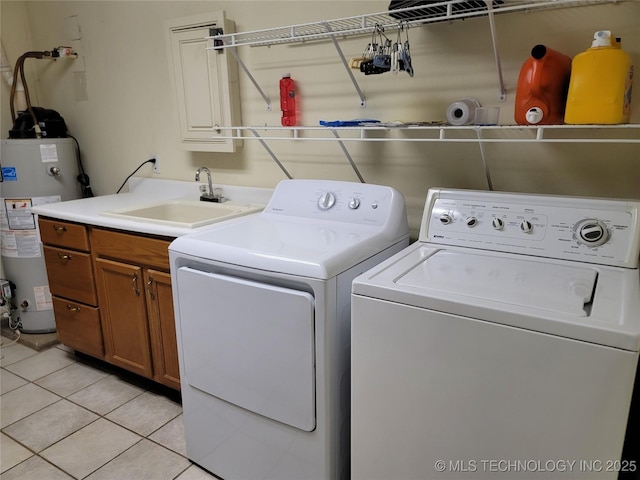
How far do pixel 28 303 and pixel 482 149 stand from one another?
110 inches

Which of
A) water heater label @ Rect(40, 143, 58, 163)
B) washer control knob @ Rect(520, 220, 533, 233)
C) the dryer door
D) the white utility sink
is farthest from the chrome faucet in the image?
washer control knob @ Rect(520, 220, 533, 233)

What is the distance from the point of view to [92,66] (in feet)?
9.27

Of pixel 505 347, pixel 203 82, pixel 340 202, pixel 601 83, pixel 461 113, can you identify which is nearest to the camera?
pixel 505 347

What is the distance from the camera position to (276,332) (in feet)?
4.50

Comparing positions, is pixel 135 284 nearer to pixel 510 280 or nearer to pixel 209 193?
pixel 209 193

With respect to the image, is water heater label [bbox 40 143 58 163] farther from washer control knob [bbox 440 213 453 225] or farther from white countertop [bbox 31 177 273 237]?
washer control knob [bbox 440 213 453 225]

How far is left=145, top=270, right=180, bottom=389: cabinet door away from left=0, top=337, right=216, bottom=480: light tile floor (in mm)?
200

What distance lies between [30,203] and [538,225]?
2.73m

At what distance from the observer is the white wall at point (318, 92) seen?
5.08ft

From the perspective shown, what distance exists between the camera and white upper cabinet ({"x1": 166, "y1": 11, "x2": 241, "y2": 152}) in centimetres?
220

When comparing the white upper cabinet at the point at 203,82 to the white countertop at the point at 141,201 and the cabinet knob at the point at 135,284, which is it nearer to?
the white countertop at the point at 141,201

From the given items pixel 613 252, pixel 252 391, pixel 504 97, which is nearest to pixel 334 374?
Answer: pixel 252 391

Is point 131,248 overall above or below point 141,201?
below

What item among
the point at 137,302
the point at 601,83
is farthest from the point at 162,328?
the point at 601,83
